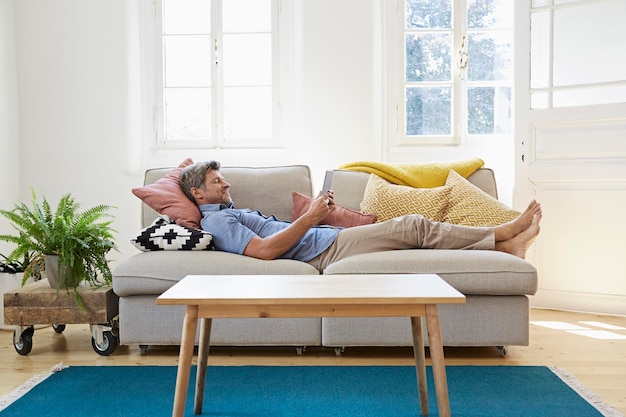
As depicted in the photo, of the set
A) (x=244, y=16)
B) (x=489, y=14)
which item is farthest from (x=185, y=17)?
(x=489, y=14)

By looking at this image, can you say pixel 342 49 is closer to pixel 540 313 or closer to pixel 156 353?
pixel 540 313

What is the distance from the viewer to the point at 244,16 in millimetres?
4855

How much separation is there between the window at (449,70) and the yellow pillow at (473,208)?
Result: 1.29 meters

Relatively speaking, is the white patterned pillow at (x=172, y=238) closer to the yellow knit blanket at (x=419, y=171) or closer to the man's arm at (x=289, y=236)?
the man's arm at (x=289, y=236)

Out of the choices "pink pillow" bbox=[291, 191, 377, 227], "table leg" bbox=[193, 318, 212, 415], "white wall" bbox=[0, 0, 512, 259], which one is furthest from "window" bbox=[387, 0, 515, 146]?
"table leg" bbox=[193, 318, 212, 415]

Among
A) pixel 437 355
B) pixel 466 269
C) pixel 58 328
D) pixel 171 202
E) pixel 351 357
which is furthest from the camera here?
pixel 58 328

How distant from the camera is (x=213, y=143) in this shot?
4902 millimetres

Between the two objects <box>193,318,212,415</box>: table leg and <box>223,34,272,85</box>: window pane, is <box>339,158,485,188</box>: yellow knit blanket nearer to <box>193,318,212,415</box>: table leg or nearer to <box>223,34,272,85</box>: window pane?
<box>223,34,272,85</box>: window pane

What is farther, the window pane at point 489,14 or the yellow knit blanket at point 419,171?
the window pane at point 489,14

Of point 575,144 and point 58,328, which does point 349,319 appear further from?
point 575,144

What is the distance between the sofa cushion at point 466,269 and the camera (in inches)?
116

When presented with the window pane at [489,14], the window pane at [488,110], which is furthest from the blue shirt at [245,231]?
the window pane at [489,14]

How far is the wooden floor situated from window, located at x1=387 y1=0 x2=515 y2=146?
1802 millimetres

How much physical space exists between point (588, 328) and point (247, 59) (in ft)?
8.93
